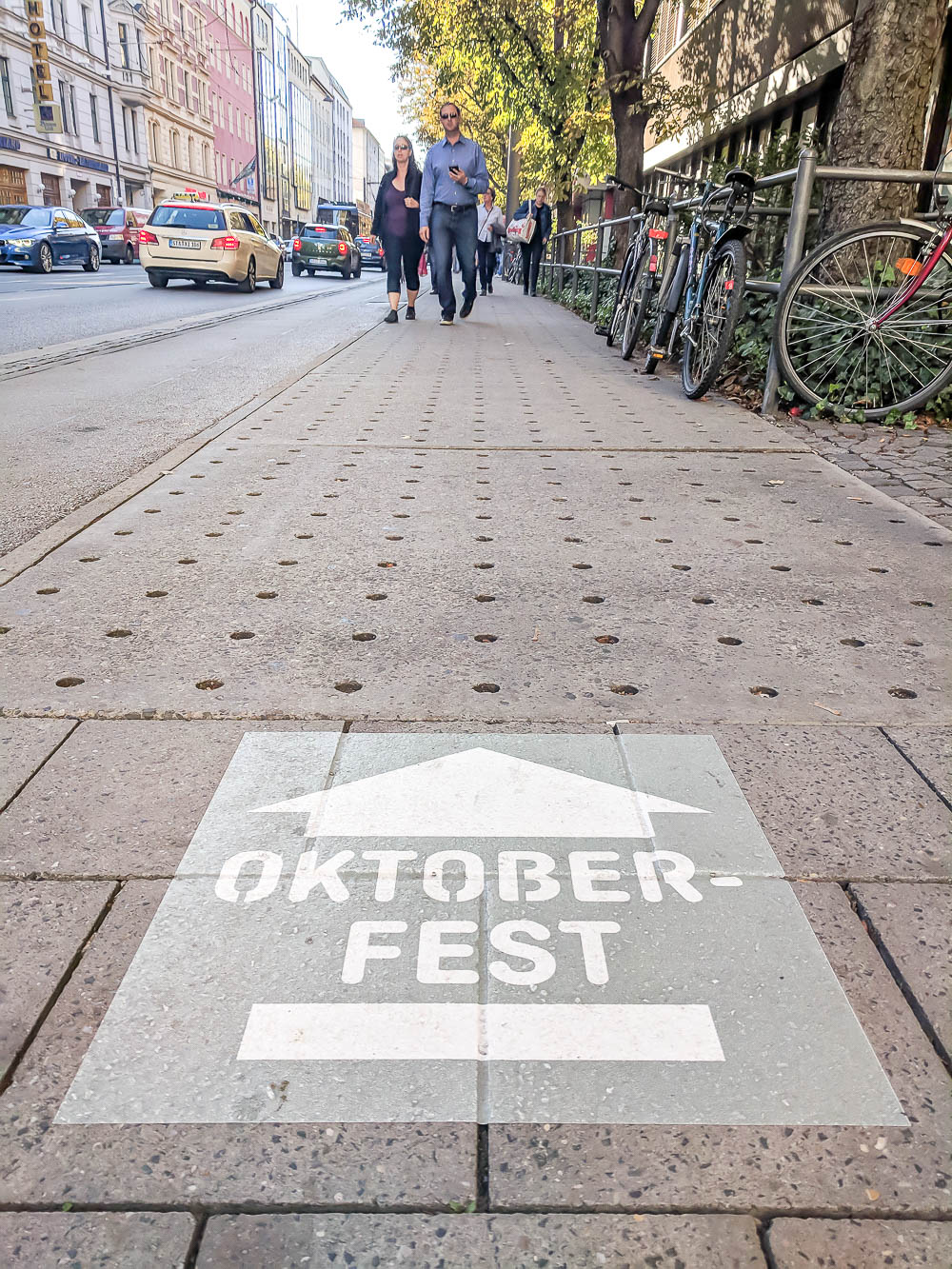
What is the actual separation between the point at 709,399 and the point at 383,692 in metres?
5.29

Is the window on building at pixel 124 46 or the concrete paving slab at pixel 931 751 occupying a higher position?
the window on building at pixel 124 46

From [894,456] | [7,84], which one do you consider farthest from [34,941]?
[7,84]

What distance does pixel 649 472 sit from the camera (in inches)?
188

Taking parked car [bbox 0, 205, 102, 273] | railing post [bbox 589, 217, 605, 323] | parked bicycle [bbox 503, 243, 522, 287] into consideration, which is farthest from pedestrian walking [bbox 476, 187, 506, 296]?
parked car [bbox 0, 205, 102, 273]

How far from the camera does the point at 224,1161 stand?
3.77 feet

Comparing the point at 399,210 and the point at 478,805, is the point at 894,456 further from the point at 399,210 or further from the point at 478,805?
the point at 399,210

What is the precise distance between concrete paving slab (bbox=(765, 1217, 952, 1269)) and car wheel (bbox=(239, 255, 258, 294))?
22300 mm

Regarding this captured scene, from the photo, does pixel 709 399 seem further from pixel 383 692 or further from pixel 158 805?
pixel 158 805

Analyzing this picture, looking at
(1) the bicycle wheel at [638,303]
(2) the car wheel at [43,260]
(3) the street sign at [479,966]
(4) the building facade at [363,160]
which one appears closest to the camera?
(3) the street sign at [479,966]

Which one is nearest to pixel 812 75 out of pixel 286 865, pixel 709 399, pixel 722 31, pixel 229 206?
pixel 722 31

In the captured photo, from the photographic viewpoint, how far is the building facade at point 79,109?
41438mm

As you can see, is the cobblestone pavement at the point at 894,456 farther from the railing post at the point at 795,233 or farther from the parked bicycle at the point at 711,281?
the parked bicycle at the point at 711,281

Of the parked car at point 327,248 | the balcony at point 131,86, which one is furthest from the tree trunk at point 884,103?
the balcony at point 131,86

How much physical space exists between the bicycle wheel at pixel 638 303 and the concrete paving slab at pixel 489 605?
185 inches
